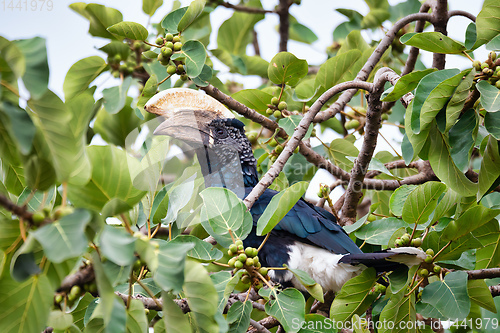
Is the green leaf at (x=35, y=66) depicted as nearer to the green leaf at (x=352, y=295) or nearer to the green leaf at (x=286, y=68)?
the green leaf at (x=352, y=295)

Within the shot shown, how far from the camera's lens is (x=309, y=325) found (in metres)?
1.62

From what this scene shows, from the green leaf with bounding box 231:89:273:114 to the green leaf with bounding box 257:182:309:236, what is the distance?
1.05 m

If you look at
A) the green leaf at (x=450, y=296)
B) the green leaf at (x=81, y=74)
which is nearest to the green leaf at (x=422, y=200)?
the green leaf at (x=450, y=296)

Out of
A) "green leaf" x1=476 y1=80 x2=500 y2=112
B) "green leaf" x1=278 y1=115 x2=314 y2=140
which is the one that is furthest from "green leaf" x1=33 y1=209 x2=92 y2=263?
"green leaf" x1=278 y1=115 x2=314 y2=140

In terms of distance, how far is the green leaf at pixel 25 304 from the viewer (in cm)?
104

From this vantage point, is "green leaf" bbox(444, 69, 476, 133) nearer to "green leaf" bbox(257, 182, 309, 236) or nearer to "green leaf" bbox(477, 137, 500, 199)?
"green leaf" bbox(477, 137, 500, 199)

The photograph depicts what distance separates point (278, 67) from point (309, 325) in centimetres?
126

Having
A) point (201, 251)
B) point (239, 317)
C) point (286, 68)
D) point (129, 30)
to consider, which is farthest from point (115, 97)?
point (239, 317)

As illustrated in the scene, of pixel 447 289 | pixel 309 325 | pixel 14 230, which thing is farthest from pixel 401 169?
pixel 14 230

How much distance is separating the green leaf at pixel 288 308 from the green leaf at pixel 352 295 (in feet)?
1.13

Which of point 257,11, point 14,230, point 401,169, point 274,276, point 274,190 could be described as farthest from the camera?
point 257,11

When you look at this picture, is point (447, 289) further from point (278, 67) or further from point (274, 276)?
point (278, 67)

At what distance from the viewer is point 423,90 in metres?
1.57

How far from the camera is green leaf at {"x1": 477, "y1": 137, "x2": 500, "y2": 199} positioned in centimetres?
159
